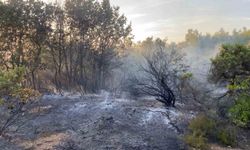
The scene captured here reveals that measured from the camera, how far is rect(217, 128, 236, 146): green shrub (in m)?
12.7

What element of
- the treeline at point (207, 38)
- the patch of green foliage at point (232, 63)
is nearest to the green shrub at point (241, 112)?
the patch of green foliage at point (232, 63)

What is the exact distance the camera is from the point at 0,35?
21688 millimetres

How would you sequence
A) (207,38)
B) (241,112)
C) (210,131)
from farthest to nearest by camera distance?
(207,38) → (241,112) → (210,131)

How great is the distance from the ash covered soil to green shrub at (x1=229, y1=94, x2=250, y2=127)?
1814mm

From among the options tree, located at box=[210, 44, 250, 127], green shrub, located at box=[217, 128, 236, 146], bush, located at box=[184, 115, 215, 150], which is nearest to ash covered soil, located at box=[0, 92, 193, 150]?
bush, located at box=[184, 115, 215, 150]

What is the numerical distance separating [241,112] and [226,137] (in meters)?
1.50

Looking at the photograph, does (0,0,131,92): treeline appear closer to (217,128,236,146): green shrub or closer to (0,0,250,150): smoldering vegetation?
(0,0,250,150): smoldering vegetation

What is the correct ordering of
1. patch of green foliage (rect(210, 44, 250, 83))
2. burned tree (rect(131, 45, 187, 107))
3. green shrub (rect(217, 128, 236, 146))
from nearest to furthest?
green shrub (rect(217, 128, 236, 146))
patch of green foliage (rect(210, 44, 250, 83))
burned tree (rect(131, 45, 187, 107))

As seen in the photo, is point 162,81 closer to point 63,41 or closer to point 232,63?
point 232,63

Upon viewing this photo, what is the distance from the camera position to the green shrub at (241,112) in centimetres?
1362

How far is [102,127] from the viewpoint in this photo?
505 inches

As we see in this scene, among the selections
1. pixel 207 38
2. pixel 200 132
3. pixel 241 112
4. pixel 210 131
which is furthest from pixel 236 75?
pixel 207 38

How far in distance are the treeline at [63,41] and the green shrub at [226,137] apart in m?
12.7

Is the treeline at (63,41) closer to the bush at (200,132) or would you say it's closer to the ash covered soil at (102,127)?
the ash covered soil at (102,127)
